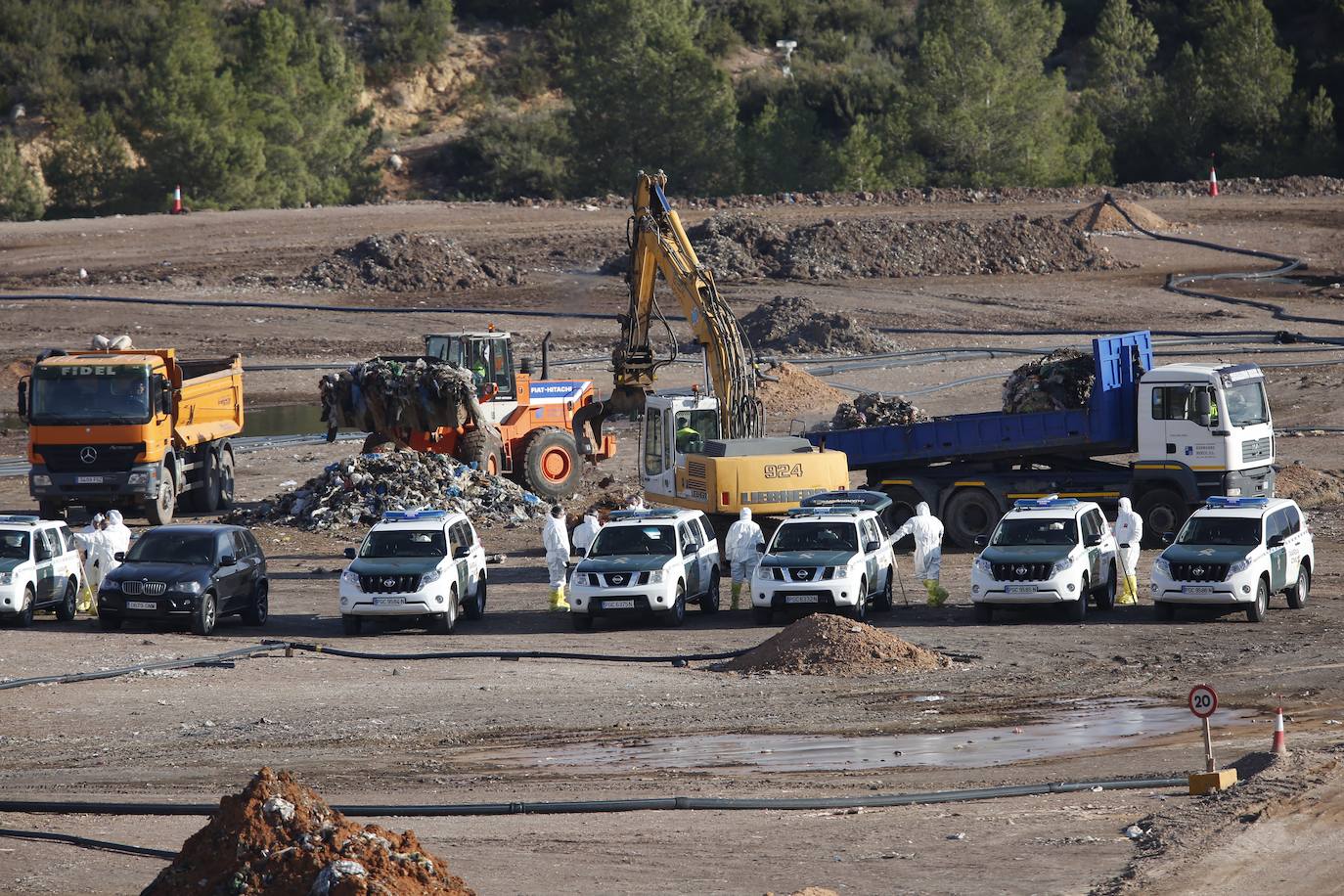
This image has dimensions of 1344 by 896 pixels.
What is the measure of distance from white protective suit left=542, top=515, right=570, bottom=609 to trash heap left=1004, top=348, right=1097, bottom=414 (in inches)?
371

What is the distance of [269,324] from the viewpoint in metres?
54.2

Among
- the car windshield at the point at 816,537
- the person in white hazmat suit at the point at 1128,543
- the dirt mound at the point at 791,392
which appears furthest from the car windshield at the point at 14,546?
the dirt mound at the point at 791,392

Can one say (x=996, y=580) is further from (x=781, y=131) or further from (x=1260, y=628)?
(x=781, y=131)

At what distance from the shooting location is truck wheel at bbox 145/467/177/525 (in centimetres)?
→ 3275

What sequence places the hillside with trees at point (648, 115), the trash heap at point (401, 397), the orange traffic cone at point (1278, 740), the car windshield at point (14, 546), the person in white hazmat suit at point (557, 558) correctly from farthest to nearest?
1. the hillside with trees at point (648, 115)
2. the trash heap at point (401, 397)
3. the person in white hazmat suit at point (557, 558)
4. the car windshield at point (14, 546)
5. the orange traffic cone at point (1278, 740)

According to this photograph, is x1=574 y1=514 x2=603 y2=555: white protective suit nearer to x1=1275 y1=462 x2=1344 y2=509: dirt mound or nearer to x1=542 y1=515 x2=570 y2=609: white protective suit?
x1=542 y1=515 x2=570 y2=609: white protective suit

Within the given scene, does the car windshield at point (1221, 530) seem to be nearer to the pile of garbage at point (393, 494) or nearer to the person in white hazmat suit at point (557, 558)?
the person in white hazmat suit at point (557, 558)

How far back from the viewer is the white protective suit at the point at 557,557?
26.1 metres

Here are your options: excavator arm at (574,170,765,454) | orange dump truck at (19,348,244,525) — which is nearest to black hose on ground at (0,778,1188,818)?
excavator arm at (574,170,765,454)

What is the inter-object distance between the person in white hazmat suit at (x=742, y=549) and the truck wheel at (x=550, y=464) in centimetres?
962

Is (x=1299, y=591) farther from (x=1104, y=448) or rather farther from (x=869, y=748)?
(x=869, y=748)

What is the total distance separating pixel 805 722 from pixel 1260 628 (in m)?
7.71

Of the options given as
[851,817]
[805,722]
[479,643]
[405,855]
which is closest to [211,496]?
[479,643]

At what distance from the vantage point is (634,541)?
83.1 feet
